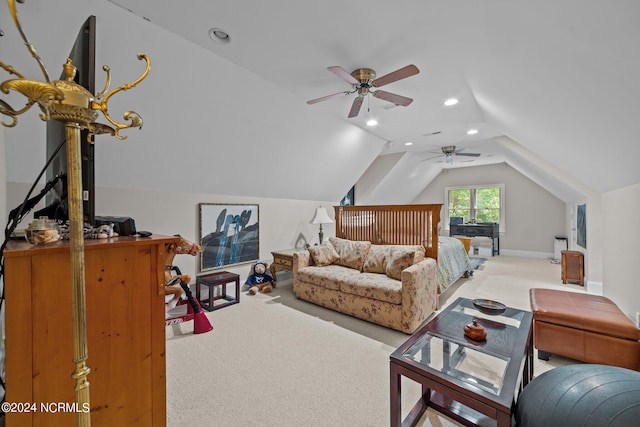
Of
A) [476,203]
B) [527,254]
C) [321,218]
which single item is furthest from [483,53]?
[527,254]

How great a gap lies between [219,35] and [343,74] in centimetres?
106

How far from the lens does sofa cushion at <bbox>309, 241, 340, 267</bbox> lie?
3.79 m

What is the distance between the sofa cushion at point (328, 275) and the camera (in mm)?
3225

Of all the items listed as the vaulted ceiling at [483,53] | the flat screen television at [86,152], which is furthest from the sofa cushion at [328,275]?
the flat screen television at [86,152]

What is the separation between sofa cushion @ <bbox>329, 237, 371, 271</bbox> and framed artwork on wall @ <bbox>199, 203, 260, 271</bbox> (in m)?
1.47

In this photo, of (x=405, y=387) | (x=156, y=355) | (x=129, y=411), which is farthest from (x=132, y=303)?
(x=405, y=387)

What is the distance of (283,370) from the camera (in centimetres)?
205

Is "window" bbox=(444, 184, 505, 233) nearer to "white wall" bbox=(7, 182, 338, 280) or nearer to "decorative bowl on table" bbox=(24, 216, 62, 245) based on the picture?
"white wall" bbox=(7, 182, 338, 280)

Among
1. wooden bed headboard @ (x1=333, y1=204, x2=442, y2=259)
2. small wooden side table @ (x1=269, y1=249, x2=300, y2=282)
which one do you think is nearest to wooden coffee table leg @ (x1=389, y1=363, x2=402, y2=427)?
wooden bed headboard @ (x1=333, y1=204, x2=442, y2=259)

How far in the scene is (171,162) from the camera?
3.05m

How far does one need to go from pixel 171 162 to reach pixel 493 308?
3557 millimetres

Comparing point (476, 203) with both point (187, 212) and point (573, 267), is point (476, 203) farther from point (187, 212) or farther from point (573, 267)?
point (187, 212)

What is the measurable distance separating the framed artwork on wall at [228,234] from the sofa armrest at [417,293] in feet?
8.39

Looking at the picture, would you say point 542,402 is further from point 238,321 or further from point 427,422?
point 238,321
